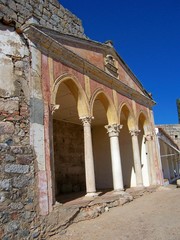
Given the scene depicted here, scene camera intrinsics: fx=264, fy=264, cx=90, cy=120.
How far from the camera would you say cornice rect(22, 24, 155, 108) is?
6863mm

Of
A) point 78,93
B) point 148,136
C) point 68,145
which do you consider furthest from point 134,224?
point 148,136

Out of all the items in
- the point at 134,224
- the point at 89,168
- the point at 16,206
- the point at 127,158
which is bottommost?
the point at 134,224

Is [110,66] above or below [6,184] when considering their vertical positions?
above

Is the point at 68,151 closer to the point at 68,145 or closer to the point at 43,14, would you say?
the point at 68,145

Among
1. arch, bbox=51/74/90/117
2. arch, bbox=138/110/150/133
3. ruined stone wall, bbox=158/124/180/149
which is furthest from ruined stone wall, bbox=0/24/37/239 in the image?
ruined stone wall, bbox=158/124/180/149

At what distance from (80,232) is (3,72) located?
4095 mm

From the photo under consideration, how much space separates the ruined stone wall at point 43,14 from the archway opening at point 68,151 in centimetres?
308

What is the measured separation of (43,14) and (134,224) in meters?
7.36

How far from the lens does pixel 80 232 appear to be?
239 inches

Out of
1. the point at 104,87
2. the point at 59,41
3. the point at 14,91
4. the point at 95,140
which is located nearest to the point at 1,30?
the point at 14,91

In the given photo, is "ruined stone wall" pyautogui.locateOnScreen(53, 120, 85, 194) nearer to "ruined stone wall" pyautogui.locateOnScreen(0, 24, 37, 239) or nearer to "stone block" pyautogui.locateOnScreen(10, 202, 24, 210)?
"ruined stone wall" pyautogui.locateOnScreen(0, 24, 37, 239)

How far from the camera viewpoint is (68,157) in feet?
41.8

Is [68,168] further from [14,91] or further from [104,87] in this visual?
[14,91]

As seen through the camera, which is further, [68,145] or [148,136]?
[148,136]
